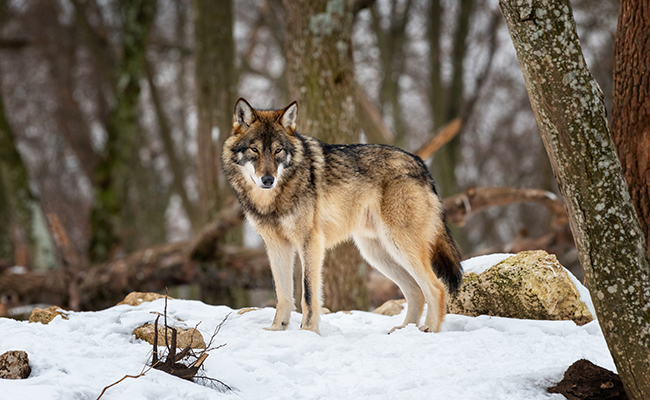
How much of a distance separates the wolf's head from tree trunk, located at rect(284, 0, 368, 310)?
1.76m

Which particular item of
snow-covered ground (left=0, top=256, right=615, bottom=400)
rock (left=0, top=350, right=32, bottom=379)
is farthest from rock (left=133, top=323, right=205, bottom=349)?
rock (left=0, top=350, right=32, bottom=379)

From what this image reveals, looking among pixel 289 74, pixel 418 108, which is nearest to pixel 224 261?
pixel 289 74

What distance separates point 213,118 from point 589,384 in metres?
8.48

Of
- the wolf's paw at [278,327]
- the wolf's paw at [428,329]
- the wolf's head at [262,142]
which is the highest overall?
the wolf's head at [262,142]

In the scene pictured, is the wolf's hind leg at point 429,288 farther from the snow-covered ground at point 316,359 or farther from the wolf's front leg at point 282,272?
the wolf's front leg at point 282,272

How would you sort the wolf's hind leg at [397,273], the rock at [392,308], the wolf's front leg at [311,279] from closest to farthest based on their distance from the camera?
the wolf's front leg at [311,279], the wolf's hind leg at [397,273], the rock at [392,308]

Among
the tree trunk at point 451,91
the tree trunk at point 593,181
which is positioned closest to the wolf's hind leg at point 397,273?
the tree trunk at point 593,181

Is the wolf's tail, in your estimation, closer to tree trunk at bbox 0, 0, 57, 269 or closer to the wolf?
the wolf

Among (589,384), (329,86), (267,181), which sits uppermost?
(329,86)

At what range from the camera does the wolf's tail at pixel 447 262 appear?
489cm

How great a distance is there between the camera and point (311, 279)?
15.2ft

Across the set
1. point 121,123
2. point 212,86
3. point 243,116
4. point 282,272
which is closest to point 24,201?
point 121,123

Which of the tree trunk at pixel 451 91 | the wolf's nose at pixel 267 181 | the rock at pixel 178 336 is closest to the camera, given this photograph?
the rock at pixel 178 336

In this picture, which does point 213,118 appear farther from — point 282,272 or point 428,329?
point 428,329
